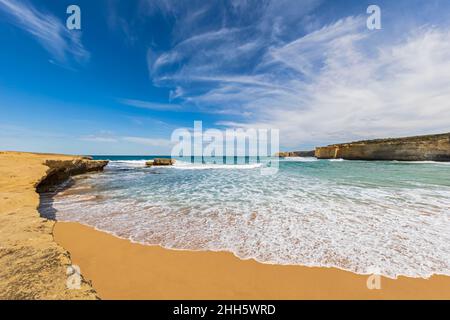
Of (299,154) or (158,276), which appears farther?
(299,154)

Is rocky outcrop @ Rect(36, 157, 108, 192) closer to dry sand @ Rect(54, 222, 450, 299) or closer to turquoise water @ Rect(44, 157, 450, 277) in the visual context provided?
turquoise water @ Rect(44, 157, 450, 277)

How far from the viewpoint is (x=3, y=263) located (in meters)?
2.39

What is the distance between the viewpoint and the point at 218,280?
2.84 meters

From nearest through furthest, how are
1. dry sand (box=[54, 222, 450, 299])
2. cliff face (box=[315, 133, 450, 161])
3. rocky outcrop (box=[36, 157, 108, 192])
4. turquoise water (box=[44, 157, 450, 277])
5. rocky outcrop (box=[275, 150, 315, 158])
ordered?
dry sand (box=[54, 222, 450, 299]), turquoise water (box=[44, 157, 450, 277]), rocky outcrop (box=[36, 157, 108, 192]), cliff face (box=[315, 133, 450, 161]), rocky outcrop (box=[275, 150, 315, 158])

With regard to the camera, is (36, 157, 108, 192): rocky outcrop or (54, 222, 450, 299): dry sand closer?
(54, 222, 450, 299): dry sand

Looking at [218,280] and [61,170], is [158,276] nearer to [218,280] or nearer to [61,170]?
[218,280]

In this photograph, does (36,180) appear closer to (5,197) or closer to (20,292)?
(5,197)

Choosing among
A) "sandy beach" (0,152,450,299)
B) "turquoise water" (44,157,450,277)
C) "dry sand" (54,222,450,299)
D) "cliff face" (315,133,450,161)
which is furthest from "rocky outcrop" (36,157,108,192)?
"cliff face" (315,133,450,161)

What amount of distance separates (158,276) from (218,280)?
0.93m

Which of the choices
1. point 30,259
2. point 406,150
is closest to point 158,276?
point 30,259

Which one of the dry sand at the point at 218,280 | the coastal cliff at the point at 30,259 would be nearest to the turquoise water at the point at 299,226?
the dry sand at the point at 218,280

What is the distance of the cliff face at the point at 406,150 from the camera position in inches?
1607

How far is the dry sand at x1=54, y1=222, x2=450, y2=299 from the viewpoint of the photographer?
255 centimetres
